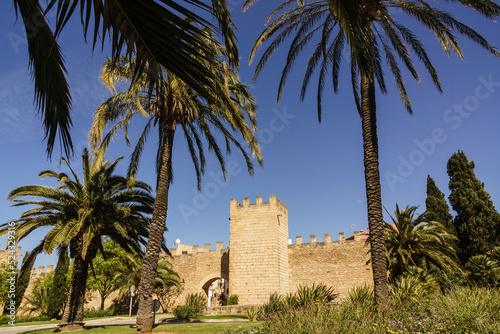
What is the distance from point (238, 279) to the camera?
21.2 metres

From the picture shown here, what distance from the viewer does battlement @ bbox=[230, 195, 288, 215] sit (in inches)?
870

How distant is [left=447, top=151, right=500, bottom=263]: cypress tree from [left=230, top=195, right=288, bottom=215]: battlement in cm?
1170

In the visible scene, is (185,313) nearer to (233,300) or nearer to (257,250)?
(233,300)

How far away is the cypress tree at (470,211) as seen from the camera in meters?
21.7

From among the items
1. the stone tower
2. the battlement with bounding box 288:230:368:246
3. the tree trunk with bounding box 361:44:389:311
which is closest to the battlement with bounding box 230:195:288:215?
the stone tower

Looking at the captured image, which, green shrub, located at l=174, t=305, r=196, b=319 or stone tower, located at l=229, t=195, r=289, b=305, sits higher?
stone tower, located at l=229, t=195, r=289, b=305

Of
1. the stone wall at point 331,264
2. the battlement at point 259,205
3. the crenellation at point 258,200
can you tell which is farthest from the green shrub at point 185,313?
the stone wall at point 331,264

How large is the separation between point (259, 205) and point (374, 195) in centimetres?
1415

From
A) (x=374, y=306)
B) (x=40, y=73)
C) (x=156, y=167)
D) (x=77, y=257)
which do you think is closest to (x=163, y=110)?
(x=156, y=167)

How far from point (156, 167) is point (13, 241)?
16.6 ft

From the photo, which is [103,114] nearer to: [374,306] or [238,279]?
[374,306]

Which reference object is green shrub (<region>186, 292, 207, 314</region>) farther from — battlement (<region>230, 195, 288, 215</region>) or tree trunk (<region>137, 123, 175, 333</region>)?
tree trunk (<region>137, 123, 175, 333</region>)

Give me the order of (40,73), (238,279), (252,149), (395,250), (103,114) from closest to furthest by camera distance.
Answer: (40,73), (252,149), (103,114), (395,250), (238,279)

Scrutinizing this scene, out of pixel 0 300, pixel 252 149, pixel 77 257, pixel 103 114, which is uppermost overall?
pixel 103 114
